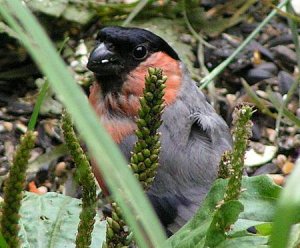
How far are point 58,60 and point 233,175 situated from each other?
0.27 metres

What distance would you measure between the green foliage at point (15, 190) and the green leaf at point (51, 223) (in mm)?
553

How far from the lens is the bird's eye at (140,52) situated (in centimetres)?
260

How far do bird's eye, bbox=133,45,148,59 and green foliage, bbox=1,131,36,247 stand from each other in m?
1.88

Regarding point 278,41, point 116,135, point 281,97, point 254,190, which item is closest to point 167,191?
point 116,135

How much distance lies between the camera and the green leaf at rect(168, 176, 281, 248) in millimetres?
921

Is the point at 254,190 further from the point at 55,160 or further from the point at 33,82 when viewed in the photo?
the point at 33,82

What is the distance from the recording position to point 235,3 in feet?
11.4

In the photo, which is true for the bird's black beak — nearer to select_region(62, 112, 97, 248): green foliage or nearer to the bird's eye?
the bird's eye

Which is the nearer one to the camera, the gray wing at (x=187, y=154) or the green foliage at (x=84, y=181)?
the green foliage at (x=84, y=181)

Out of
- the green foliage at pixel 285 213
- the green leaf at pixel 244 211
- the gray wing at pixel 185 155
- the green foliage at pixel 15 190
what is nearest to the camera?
the green foliage at pixel 285 213

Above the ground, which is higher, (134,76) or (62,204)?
(134,76)

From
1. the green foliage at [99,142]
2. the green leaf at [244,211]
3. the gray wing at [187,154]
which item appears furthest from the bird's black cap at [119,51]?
the green foliage at [99,142]

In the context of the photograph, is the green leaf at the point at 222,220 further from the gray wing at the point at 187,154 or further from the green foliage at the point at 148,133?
the gray wing at the point at 187,154

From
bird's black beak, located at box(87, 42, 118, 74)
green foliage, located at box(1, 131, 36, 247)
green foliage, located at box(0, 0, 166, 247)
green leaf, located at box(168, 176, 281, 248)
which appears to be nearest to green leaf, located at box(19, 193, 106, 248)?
green leaf, located at box(168, 176, 281, 248)
